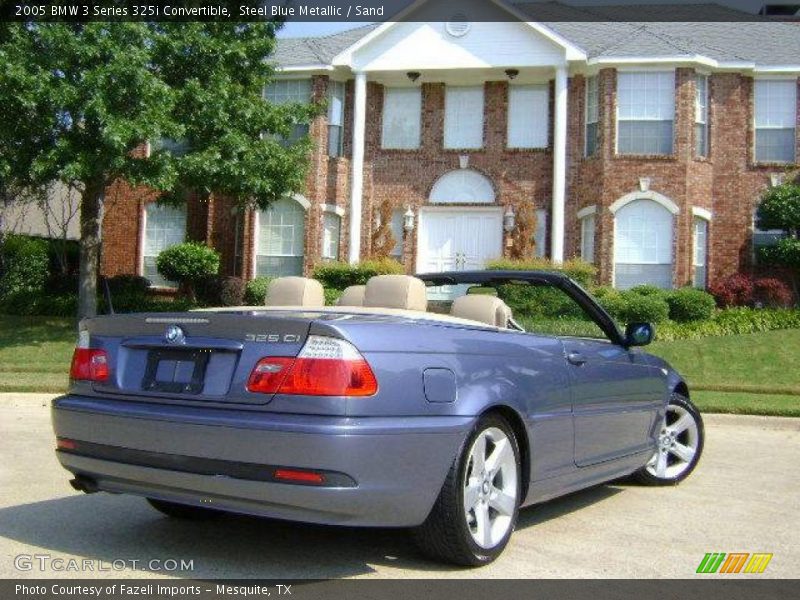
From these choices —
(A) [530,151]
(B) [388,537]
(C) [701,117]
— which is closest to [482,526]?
(B) [388,537]

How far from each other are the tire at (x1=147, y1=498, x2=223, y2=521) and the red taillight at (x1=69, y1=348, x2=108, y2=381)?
86 centimetres

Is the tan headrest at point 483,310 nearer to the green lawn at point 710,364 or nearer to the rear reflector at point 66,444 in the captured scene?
the rear reflector at point 66,444

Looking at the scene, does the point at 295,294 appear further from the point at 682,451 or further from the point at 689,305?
the point at 689,305

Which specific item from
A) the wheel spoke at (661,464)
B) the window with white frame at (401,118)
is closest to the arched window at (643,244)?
the window with white frame at (401,118)

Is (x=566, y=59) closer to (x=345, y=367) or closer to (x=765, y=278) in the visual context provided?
(x=765, y=278)

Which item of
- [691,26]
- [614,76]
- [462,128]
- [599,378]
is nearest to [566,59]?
[614,76]

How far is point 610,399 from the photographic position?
557 centimetres

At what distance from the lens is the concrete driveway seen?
427 cm

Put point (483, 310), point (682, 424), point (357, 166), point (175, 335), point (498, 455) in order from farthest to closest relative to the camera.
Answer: point (357, 166), point (682, 424), point (483, 310), point (498, 455), point (175, 335)

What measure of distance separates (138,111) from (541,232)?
1081 centimetres

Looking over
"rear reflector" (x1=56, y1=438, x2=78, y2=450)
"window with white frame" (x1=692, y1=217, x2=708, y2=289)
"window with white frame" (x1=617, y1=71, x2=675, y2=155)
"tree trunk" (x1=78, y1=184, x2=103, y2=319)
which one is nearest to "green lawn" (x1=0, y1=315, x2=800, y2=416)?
"tree trunk" (x1=78, y1=184, x2=103, y2=319)

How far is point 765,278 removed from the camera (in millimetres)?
21797

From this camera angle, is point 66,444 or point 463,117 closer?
point 66,444

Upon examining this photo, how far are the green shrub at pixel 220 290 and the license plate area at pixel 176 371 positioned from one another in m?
18.0
